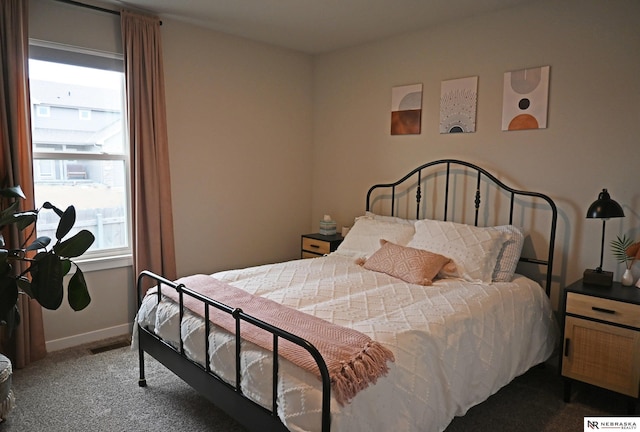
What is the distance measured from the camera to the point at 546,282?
3.08 m

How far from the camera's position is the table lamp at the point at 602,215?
8.46 feet

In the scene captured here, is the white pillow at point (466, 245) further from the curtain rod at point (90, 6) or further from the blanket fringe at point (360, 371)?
the curtain rod at point (90, 6)

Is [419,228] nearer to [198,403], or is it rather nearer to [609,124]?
[609,124]

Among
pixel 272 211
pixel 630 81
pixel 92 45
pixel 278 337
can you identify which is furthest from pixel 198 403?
pixel 630 81

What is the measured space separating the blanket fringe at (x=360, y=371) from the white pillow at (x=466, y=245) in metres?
1.31

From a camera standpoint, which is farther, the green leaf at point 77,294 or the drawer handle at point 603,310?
the drawer handle at point 603,310

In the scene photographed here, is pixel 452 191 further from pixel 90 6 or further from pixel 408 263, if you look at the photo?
pixel 90 6

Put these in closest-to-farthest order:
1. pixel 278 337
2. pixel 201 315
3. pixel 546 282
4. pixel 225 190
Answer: pixel 278 337 → pixel 201 315 → pixel 546 282 → pixel 225 190

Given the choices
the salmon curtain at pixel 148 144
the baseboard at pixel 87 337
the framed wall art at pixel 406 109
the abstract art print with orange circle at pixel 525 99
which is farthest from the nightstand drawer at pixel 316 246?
the abstract art print with orange circle at pixel 525 99

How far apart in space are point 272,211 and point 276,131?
2.64ft

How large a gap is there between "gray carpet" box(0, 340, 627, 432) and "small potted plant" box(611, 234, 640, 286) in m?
0.68

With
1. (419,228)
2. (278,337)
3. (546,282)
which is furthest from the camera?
(419,228)

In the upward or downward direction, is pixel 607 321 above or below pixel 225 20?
below

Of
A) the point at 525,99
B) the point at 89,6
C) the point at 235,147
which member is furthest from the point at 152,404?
the point at 525,99
